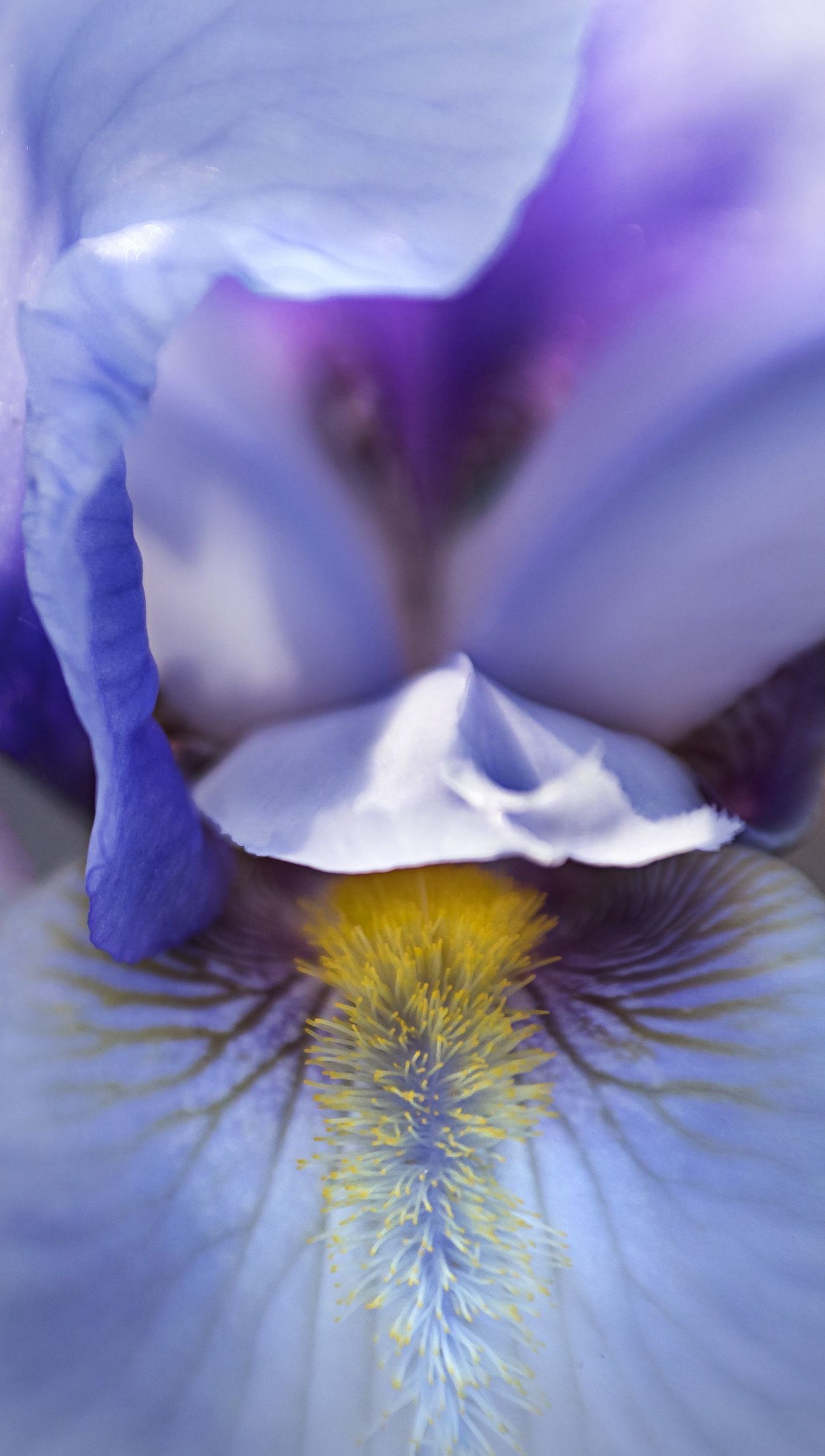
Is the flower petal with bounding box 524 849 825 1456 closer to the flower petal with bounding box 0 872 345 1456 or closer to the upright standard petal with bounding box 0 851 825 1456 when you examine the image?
the upright standard petal with bounding box 0 851 825 1456

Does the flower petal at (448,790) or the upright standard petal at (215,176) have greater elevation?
the upright standard petal at (215,176)

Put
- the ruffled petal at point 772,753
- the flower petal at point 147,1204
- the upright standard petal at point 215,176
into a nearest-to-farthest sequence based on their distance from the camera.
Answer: the upright standard petal at point 215,176 < the flower petal at point 147,1204 < the ruffled petal at point 772,753

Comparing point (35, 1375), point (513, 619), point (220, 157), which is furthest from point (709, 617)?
point (35, 1375)

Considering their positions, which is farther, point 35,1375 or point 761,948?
point 761,948

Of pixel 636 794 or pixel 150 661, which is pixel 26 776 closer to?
pixel 150 661

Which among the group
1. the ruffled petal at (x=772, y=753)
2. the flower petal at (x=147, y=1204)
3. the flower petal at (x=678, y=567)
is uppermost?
the flower petal at (x=678, y=567)

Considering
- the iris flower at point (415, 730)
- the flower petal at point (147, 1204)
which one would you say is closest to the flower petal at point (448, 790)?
the iris flower at point (415, 730)

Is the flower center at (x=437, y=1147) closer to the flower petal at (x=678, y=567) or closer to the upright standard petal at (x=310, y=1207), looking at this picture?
the upright standard petal at (x=310, y=1207)

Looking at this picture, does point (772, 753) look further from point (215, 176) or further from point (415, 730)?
point (215, 176)
